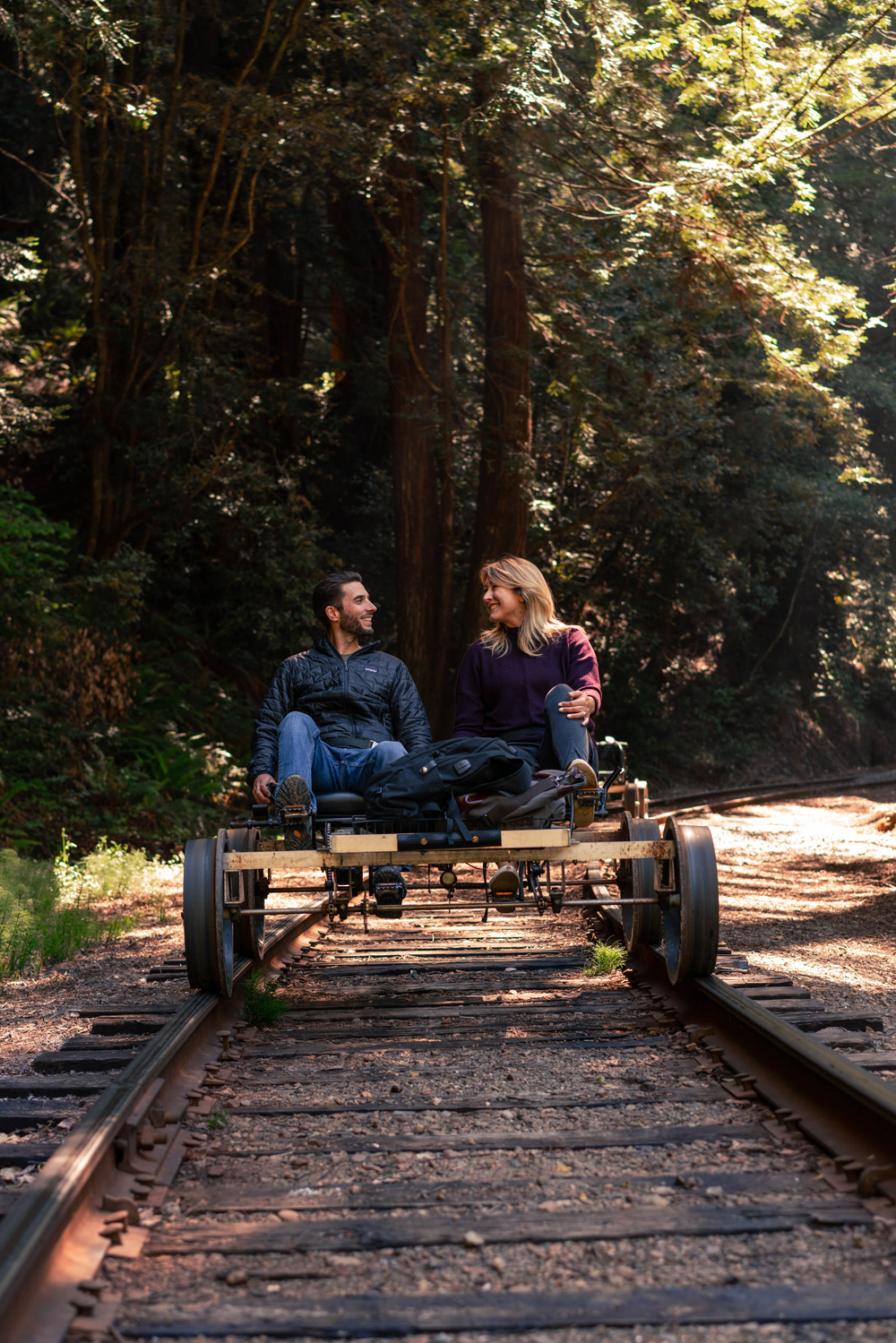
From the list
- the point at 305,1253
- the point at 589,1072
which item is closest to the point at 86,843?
the point at 589,1072

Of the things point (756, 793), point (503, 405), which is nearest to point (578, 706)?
point (503, 405)

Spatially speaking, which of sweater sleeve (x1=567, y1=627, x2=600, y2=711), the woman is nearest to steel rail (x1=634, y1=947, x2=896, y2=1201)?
sweater sleeve (x1=567, y1=627, x2=600, y2=711)

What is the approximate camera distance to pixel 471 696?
231 inches

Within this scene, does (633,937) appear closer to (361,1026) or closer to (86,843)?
(361,1026)

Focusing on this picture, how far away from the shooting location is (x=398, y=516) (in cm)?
1587

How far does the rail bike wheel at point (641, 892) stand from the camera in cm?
552

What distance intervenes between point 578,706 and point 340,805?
1079 millimetres

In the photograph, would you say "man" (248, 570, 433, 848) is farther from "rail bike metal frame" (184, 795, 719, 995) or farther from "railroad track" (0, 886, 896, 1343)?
"railroad track" (0, 886, 896, 1343)

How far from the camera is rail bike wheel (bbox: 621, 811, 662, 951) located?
5.52 metres

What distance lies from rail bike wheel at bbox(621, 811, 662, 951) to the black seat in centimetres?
125

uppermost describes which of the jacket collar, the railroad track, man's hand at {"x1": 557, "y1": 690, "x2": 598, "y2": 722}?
the jacket collar

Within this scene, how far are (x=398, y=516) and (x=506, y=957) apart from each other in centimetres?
1022

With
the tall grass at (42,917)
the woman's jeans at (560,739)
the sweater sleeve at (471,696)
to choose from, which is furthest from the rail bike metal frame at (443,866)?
the tall grass at (42,917)

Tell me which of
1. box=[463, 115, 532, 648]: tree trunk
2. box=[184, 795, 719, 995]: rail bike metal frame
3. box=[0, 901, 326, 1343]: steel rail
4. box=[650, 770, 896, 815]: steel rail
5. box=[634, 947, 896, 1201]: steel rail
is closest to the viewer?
box=[0, 901, 326, 1343]: steel rail
